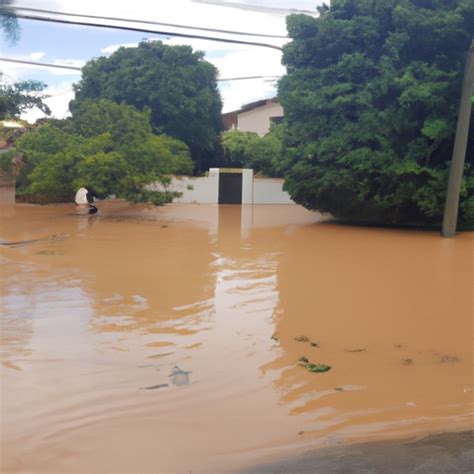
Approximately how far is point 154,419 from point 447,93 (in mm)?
13119

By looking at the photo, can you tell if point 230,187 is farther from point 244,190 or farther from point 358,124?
point 358,124

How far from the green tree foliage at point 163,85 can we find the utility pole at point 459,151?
15.4 metres

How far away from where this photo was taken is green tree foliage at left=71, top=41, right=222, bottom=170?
2705 centimetres

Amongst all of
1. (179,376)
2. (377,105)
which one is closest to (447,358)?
(179,376)

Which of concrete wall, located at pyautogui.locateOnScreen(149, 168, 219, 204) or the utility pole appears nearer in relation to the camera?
the utility pole

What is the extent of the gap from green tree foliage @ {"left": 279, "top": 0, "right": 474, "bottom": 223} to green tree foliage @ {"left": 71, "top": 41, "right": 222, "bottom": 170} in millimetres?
11020

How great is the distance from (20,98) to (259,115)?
18966 mm

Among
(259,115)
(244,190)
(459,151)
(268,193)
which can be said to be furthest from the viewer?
(259,115)

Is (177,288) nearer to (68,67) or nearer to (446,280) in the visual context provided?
(446,280)

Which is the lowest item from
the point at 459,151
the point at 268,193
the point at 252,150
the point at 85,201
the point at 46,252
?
the point at 46,252

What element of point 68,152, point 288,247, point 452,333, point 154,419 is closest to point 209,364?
point 154,419

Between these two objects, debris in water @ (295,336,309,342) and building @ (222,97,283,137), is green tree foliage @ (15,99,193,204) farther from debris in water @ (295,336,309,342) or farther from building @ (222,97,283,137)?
Answer: building @ (222,97,283,137)

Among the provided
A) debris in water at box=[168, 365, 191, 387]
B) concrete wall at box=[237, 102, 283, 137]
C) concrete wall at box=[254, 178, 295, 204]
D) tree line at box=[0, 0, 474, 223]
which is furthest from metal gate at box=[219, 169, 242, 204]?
debris in water at box=[168, 365, 191, 387]

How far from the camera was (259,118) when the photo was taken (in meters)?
35.4
